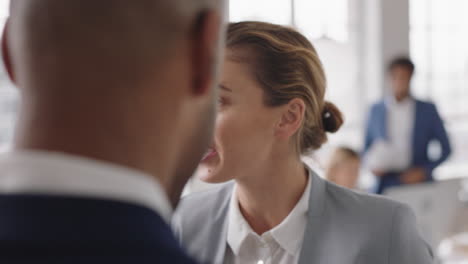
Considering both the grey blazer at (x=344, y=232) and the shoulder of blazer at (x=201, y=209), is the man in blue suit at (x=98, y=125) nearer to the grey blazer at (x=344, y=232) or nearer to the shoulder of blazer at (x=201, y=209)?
the grey blazer at (x=344, y=232)

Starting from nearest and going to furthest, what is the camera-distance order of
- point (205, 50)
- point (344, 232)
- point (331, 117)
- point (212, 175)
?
point (205, 50) → point (344, 232) → point (212, 175) → point (331, 117)

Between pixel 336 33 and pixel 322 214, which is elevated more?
pixel 322 214

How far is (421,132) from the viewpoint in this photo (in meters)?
4.57

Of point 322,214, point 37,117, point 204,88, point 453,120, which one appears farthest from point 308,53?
point 453,120

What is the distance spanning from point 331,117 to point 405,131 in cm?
297

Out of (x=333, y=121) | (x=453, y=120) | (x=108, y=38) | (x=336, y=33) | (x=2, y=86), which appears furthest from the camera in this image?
(x=453, y=120)

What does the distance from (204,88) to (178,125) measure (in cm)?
5

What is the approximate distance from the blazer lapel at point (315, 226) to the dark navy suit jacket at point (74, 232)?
939 millimetres

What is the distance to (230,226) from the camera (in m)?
1.56

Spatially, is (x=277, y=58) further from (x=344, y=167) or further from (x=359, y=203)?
(x=344, y=167)

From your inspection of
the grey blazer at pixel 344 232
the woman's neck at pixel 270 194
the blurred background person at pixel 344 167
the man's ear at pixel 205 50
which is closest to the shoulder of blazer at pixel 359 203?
the grey blazer at pixel 344 232

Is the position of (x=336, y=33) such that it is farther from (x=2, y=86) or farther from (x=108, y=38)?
(x=108, y=38)

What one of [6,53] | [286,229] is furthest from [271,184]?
[6,53]

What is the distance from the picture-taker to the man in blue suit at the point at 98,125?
19.4 inches
